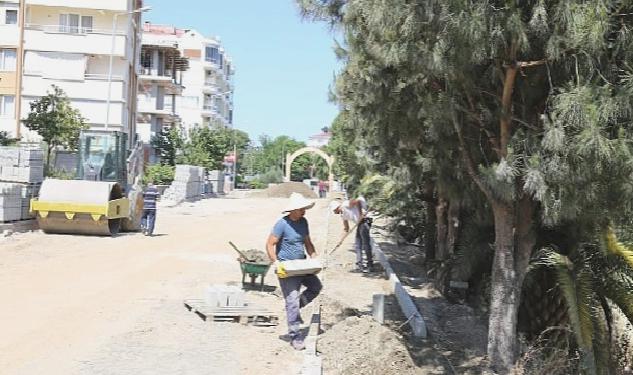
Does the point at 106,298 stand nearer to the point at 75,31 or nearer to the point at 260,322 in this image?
the point at 260,322

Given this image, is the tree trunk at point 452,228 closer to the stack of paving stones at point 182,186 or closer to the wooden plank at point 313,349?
the wooden plank at point 313,349

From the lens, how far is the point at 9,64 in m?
46.4

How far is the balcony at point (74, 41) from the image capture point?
1826 inches

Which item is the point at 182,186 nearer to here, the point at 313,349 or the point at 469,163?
the point at 313,349

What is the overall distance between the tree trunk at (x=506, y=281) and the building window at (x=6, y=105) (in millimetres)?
43593

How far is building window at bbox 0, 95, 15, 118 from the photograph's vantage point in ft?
151

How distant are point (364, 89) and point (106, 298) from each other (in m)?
4.89

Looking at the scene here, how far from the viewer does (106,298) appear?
10773 mm

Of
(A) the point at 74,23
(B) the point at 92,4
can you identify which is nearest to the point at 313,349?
(B) the point at 92,4

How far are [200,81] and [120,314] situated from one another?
93.7 m

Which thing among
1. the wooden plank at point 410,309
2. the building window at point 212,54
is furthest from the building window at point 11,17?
the building window at point 212,54

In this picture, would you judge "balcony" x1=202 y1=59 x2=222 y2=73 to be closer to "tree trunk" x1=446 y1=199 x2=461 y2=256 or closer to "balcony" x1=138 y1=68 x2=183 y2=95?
"balcony" x1=138 y1=68 x2=183 y2=95

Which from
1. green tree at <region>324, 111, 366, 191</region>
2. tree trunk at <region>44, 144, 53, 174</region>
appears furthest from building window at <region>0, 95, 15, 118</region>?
green tree at <region>324, 111, 366, 191</region>

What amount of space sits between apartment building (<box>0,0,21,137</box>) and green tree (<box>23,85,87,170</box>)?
452 inches
